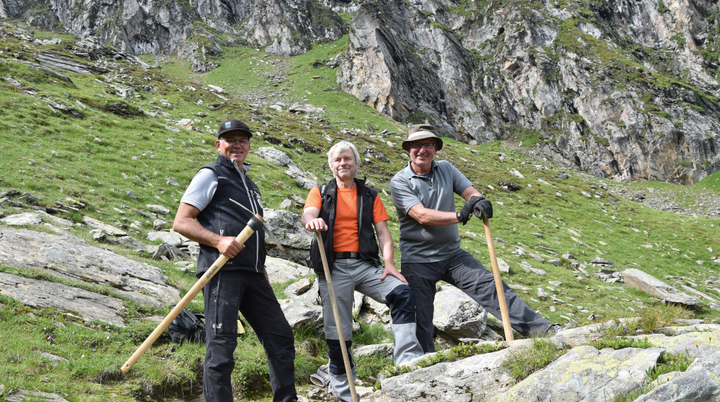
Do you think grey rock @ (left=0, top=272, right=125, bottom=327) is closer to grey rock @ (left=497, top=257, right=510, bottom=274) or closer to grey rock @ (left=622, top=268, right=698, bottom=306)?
grey rock @ (left=497, top=257, right=510, bottom=274)

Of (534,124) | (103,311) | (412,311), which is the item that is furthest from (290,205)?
(534,124)

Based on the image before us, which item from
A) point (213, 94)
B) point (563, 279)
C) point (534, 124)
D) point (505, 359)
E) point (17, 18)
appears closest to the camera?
point (505, 359)

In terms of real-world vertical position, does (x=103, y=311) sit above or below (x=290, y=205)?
above

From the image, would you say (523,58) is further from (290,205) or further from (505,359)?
(505,359)

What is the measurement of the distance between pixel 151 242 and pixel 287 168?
15.5 metres

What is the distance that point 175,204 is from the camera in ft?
55.7

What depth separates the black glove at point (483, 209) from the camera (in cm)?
491

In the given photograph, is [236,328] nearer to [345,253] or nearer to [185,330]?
[345,253]

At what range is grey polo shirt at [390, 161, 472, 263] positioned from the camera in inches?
217

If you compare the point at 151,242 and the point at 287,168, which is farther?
the point at 287,168

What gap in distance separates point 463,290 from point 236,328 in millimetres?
3231

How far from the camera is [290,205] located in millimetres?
19062

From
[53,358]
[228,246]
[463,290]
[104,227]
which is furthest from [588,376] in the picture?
[104,227]

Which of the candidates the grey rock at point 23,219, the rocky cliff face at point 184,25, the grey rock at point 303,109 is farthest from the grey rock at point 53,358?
the rocky cliff face at point 184,25
